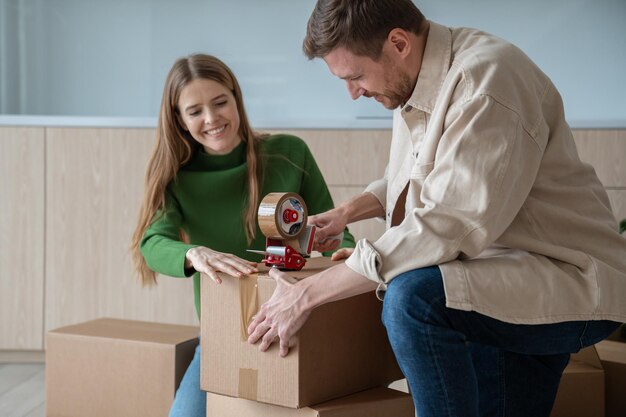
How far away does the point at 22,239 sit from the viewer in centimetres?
331

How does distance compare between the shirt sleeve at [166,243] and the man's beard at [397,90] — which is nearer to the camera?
the man's beard at [397,90]

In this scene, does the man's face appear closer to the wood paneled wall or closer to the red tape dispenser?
the red tape dispenser

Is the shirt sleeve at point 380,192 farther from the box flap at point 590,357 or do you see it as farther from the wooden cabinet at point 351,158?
the wooden cabinet at point 351,158

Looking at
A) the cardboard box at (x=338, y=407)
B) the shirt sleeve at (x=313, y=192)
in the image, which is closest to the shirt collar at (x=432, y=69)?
the cardboard box at (x=338, y=407)

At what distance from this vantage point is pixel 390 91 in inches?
62.0

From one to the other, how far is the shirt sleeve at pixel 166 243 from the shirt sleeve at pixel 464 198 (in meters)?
0.55

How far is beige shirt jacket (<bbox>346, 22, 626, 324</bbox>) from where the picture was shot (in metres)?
1.37

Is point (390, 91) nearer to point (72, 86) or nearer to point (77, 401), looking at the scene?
point (77, 401)

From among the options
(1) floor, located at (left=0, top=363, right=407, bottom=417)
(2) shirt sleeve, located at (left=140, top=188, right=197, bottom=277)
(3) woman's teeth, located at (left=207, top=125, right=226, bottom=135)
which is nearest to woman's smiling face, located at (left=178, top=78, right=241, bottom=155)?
(3) woman's teeth, located at (left=207, top=125, right=226, bottom=135)

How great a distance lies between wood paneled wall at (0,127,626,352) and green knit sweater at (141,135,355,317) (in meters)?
1.09

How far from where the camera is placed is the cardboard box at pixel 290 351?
1489 mm

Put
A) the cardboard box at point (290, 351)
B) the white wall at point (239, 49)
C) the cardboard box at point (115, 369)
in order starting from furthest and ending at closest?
the white wall at point (239, 49)
the cardboard box at point (115, 369)
the cardboard box at point (290, 351)

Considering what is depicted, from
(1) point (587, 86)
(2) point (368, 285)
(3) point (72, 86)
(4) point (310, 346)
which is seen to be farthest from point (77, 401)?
(1) point (587, 86)

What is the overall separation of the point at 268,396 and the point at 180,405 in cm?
44
